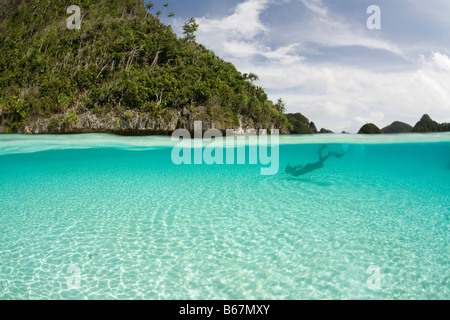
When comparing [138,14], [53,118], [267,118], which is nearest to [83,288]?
[53,118]

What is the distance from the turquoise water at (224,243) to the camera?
11.7 ft

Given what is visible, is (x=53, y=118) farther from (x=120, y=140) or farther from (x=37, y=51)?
(x=37, y=51)

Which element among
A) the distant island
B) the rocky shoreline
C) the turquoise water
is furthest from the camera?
the rocky shoreline

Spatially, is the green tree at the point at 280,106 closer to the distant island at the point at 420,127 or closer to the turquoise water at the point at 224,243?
the distant island at the point at 420,127

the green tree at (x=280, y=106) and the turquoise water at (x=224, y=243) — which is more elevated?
the green tree at (x=280, y=106)

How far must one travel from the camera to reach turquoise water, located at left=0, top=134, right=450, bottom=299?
3.57 meters

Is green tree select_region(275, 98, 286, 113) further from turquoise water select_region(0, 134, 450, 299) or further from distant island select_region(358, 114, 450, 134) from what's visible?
turquoise water select_region(0, 134, 450, 299)

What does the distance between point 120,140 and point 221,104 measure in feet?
45.8

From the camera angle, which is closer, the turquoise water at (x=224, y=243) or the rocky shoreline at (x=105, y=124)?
the turquoise water at (x=224, y=243)

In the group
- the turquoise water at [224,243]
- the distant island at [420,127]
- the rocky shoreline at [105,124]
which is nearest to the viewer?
the turquoise water at [224,243]

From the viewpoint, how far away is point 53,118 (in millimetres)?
26406

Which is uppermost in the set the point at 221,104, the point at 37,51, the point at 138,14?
the point at 138,14

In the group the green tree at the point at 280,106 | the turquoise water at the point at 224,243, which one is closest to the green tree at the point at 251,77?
the green tree at the point at 280,106

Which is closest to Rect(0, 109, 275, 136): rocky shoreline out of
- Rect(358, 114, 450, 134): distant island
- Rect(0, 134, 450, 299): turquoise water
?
Rect(0, 134, 450, 299): turquoise water
